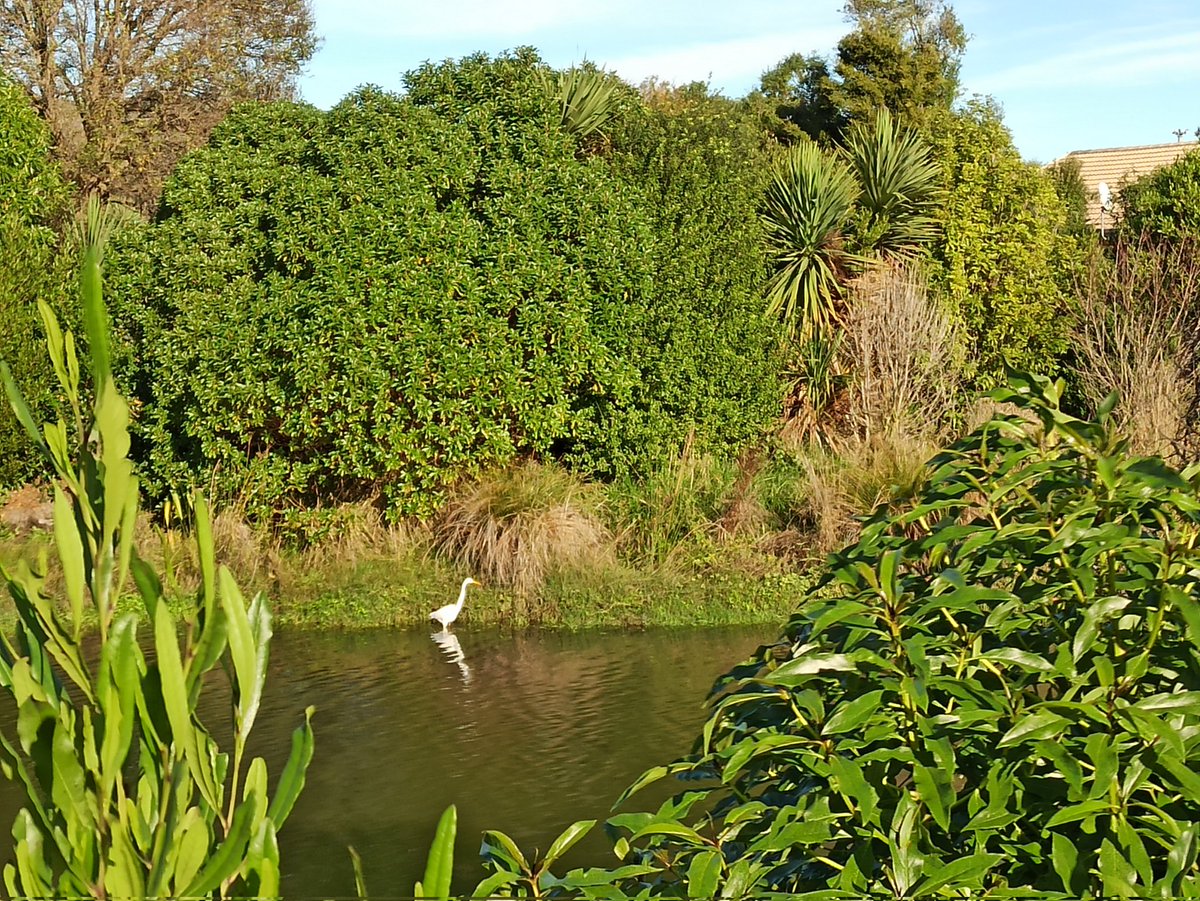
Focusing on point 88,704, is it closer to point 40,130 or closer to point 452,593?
point 452,593

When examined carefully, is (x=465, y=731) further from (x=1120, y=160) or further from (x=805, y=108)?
(x=1120, y=160)

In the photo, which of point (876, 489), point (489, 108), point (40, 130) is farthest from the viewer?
point (40, 130)

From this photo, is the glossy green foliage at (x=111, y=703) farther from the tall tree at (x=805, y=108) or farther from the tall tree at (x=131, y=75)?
the tall tree at (x=805, y=108)

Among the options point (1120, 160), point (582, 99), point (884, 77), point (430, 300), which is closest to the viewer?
point (430, 300)

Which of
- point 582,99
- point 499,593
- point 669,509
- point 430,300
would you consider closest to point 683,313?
point 669,509

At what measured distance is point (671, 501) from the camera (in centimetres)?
1277

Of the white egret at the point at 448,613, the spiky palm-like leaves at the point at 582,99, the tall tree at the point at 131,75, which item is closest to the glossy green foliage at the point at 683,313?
the spiky palm-like leaves at the point at 582,99

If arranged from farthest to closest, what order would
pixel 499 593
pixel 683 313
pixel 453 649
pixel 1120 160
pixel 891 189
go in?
pixel 1120 160 < pixel 891 189 < pixel 683 313 < pixel 499 593 < pixel 453 649

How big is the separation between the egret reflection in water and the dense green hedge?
5.66ft

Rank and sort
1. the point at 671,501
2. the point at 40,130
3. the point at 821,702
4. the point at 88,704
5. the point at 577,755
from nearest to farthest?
the point at 88,704
the point at 821,702
the point at 577,755
the point at 671,501
the point at 40,130

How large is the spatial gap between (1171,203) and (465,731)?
12.7 metres

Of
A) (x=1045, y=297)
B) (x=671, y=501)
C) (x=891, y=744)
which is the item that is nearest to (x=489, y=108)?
(x=671, y=501)

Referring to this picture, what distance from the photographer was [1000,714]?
2434mm

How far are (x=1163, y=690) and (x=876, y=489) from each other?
9.39 metres
